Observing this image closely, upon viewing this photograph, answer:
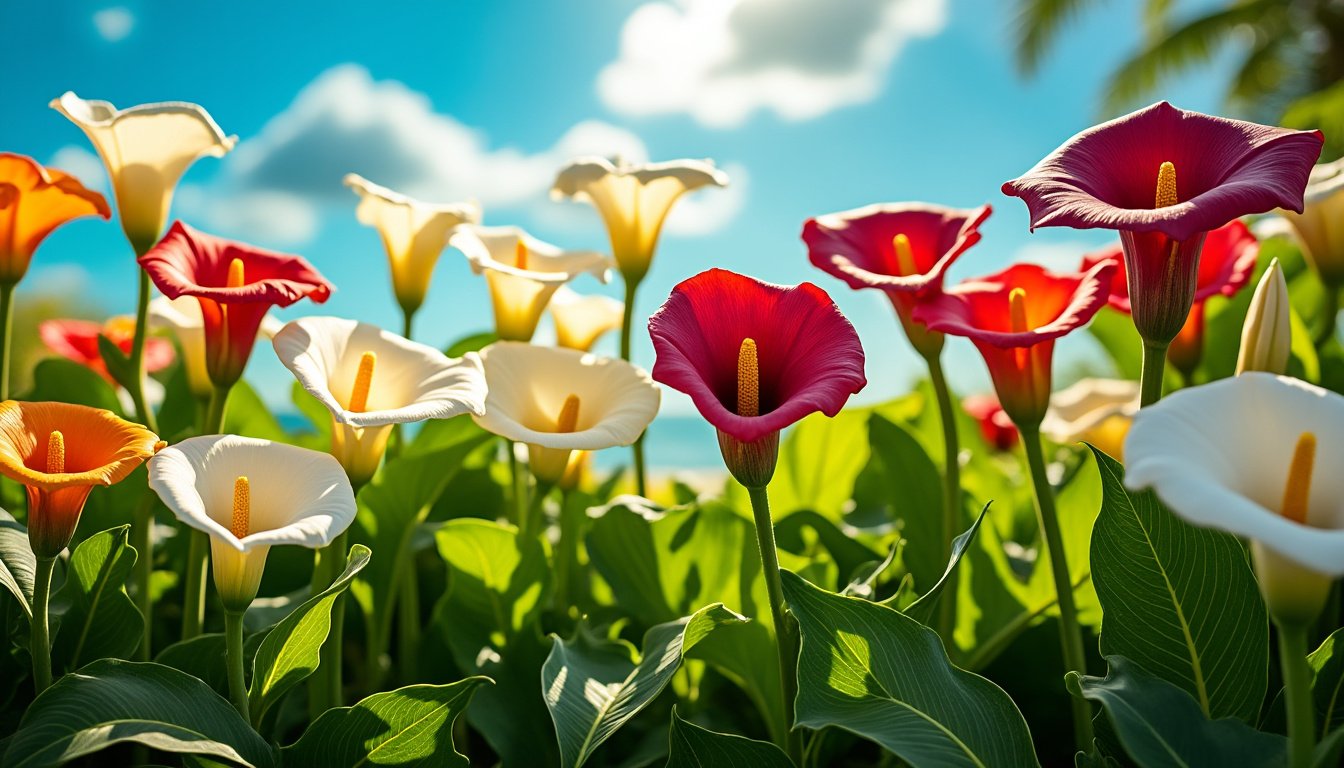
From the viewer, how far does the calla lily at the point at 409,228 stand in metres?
1.29

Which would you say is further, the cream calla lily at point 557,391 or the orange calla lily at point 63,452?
the cream calla lily at point 557,391

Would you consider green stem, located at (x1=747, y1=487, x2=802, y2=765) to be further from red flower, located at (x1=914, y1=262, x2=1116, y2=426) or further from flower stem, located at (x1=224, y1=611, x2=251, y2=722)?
flower stem, located at (x1=224, y1=611, x2=251, y2=722)

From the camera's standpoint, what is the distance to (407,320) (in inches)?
52.9

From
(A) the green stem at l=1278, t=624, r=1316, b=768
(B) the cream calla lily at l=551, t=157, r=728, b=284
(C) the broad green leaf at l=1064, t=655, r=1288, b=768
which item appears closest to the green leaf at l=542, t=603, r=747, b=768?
(C) the broad green leaf at l=1064, t=655, r=1288, b=768

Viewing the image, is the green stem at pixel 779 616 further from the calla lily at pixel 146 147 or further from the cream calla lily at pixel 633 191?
the calla lily at pixel 146 147

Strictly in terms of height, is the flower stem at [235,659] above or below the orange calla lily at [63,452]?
below

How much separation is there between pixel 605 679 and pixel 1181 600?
54 centimetres

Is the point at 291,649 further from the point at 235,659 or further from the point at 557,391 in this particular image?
the point at 557,391

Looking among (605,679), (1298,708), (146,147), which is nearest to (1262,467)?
(1298,708)

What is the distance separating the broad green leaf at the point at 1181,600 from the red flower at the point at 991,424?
144 cm

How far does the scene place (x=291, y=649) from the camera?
86 centimetres

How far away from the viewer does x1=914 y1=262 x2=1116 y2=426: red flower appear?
908 millimetres

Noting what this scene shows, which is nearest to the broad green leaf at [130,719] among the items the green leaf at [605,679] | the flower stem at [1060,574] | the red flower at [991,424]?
the green leaf at [605,679]

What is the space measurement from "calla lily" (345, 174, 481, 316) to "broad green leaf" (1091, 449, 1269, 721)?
2.89 ft
